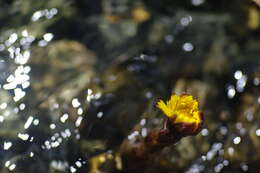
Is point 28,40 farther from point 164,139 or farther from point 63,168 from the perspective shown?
point 164,139

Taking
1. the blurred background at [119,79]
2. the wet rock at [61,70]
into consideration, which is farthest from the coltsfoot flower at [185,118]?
the wet rock at [61,70]

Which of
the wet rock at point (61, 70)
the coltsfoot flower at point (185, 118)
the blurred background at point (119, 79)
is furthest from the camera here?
the wet rock at point (61, 70)

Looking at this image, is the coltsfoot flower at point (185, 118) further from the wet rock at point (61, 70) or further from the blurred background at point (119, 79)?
the wet rock at point (61, 70)

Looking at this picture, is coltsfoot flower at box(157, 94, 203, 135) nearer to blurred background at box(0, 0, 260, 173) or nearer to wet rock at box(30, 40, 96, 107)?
blurred background at box(0, 0, 260, 173)

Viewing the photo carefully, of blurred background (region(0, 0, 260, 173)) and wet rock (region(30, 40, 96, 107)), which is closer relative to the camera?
blurred background (region(0, 0, 260, 173))

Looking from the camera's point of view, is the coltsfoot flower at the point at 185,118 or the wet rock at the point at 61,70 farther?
the wet rock at the point at 61,70

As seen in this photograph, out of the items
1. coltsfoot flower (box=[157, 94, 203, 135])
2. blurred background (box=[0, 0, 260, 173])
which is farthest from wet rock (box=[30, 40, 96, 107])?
coltsfoot flower (box=[157, 94, 203, 135])

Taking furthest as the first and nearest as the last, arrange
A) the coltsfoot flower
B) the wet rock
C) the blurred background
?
the wet rock < the blurred background < the coltsfoot flower

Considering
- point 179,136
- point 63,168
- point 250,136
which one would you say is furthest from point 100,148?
point 250,136
